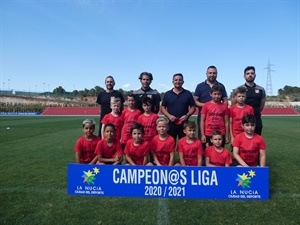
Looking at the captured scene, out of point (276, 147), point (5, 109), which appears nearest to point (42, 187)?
point (276, 147)

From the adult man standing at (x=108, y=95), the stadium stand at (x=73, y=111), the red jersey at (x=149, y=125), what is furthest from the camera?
the stadium stand at (x=73, y=111)

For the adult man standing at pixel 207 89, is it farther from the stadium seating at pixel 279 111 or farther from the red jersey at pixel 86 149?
the stadium seating at pixel 279 111

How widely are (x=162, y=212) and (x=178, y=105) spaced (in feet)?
7.95

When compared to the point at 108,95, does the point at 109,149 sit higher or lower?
lower

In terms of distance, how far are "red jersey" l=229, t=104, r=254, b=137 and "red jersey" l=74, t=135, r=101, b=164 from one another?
2.80 m

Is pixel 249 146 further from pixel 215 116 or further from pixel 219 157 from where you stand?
pixel 215 116

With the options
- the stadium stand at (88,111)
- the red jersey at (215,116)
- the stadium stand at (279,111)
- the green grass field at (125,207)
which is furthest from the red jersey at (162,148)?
the stadium stand at (279,111)

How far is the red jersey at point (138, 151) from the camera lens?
15.5 feet

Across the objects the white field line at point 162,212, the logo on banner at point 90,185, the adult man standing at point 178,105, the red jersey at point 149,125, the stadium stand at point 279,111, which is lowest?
the stadium stand at point 279,111

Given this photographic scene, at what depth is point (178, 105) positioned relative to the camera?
534cm

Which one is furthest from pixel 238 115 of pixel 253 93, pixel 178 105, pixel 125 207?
pixel 125 207

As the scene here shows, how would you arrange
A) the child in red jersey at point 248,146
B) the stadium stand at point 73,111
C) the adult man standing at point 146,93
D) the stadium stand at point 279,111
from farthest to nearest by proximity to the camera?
the stadium stand at point 279,111, the stadium stand at point 73,111, the adult man standing at point 146,93, the child in red jersey at point 248,146

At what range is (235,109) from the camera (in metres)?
5.05

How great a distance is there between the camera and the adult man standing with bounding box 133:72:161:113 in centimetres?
554
